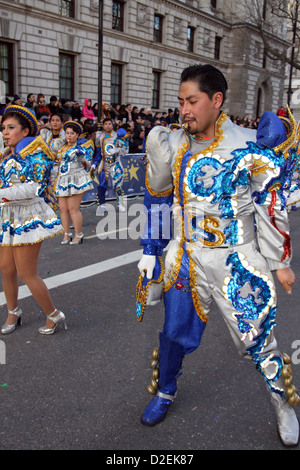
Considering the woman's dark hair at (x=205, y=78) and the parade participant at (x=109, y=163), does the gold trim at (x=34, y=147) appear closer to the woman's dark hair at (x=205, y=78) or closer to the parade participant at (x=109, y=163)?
the woman's dark hair at (x=205, y=78)

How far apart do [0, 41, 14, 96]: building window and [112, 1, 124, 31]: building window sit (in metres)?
7.92

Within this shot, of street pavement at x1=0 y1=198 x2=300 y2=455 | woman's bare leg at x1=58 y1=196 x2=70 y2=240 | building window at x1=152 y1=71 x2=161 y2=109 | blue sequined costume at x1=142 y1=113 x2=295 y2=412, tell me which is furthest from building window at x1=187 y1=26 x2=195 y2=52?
blue sequined costume at x1=142 y1=113 x2=295 y2=412

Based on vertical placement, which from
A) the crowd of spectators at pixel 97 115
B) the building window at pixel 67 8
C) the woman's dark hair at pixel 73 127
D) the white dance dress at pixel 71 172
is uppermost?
the building window at pixel 67 8

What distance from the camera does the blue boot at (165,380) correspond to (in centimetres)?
263

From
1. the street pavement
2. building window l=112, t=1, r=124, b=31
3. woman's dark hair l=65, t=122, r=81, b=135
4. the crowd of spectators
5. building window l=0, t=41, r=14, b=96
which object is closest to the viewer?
the street pavement

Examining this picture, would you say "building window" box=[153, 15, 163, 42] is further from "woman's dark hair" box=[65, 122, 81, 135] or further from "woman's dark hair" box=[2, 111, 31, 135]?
"woman's dark hair" box=[2, 111, 31, 135]

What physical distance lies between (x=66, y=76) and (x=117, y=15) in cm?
574

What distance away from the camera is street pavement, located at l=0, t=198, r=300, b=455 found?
259 centimetres

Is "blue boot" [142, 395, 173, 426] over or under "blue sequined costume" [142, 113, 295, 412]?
under

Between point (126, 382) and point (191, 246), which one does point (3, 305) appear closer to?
point (126, 382)

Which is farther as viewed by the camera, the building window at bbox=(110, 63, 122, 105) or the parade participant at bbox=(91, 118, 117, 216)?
the building window at bbox=(110, 63, 122, 105)

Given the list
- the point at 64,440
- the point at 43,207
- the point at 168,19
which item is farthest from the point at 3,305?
the point at 168,19

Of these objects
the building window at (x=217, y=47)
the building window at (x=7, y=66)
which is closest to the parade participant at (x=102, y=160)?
the building window at (x=7, y=66)

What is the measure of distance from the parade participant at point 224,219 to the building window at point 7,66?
63.8 ft
